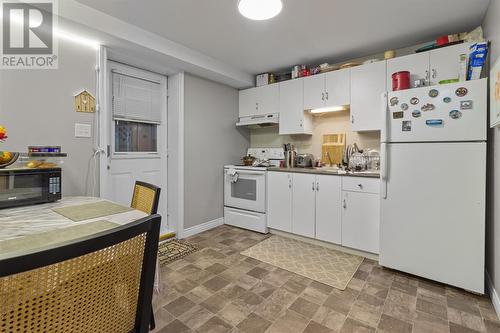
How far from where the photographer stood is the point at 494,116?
1.71 metres

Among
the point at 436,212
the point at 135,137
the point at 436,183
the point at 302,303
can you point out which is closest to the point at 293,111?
the point at 436,183

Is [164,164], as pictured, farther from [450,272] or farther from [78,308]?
[450,272]

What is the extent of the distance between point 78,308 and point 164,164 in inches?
115

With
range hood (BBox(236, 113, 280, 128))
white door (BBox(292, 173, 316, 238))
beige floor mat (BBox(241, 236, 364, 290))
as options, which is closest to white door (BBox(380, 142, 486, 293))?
beige floor mat (BBox(241, 236, 364, 290))

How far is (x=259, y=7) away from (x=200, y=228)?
2787 millimetres

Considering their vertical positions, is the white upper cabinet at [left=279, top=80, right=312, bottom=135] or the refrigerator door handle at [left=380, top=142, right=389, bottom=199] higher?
the white upper cabinet at [left=279, top=80, right=312, bottom=135]

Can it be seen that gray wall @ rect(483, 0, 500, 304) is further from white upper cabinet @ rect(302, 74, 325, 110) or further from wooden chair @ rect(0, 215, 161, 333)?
wooden chair @ rect(0, 215, 161, 333)

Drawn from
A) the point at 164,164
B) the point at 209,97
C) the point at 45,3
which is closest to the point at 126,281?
the point at 45,3

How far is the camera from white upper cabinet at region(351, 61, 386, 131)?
2703mm

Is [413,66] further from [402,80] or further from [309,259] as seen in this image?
[309,259]

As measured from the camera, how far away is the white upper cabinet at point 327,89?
2945 millimetres

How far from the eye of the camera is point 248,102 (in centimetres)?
392

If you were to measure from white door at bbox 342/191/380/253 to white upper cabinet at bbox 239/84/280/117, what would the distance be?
1.71 meters

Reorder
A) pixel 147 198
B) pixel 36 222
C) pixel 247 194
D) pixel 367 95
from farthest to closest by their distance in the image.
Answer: pixel 247 194 < pixel 367 95 < pixel 147 198 < pixel 36 222
